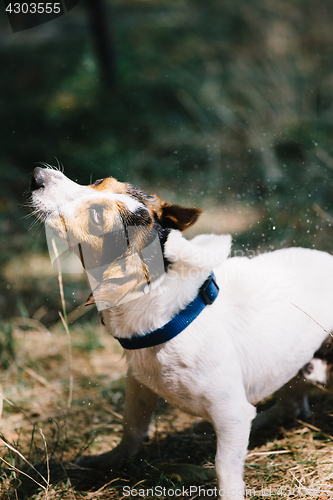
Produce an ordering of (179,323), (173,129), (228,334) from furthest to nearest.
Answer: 1. (173,129)
2. (228,334)
3. (179,323)

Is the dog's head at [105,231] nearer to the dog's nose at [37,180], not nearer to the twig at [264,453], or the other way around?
the dog's nose at [37,180]

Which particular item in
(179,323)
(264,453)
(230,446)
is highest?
(179,323)

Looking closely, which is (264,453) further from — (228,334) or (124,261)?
(124,261)

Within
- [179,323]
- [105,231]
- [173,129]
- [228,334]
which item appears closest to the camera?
[105,231]

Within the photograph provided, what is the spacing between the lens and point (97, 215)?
1.53 meters

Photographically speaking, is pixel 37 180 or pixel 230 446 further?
pixel 230 446

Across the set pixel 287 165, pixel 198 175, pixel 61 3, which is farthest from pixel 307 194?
pixel 61 3

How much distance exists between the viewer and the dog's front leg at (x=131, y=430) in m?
2.07

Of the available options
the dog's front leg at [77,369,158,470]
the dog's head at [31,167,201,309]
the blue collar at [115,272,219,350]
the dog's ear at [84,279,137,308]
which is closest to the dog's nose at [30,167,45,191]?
the dog's head at [31,167,201,309]

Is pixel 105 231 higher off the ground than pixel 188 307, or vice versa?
pixel 105 231

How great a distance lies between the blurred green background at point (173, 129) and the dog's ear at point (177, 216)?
395mm

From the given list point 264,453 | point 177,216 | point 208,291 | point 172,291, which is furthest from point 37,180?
point 264,453

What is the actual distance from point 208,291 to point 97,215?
0.52 m

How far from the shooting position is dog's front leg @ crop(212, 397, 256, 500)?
1648 mm
